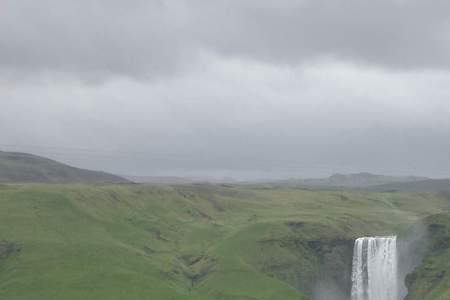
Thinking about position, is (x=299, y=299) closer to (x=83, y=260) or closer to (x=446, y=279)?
(x=446, y=279)

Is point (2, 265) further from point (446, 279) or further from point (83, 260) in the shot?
point (446, 279)

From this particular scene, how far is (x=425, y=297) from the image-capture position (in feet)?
613

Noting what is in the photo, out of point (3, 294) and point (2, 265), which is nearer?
point (3, 294)

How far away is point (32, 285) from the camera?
181 m

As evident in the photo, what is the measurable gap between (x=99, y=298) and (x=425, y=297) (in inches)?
3048

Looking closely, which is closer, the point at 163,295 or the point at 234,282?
the point at 163,295

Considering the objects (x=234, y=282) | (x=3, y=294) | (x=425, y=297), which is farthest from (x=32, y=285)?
(x=425, y=297)

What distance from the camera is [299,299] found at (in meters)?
188

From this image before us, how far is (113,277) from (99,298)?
12.0m

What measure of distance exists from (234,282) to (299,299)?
1758 cm

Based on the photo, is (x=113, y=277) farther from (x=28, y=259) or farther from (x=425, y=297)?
(x=425, y=297)

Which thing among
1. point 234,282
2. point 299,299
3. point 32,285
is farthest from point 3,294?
point 299,299

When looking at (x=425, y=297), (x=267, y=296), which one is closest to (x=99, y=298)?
(x=267, y=296)

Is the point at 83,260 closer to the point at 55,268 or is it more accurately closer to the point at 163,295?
the point at 55,268
